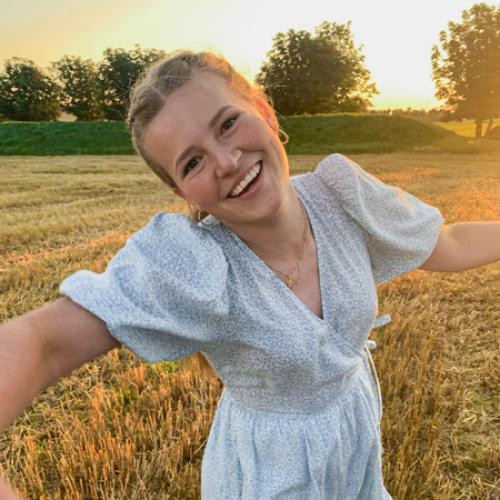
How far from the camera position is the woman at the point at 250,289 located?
95 centimetres

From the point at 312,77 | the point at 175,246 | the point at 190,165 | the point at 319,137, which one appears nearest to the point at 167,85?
the point at 190,165

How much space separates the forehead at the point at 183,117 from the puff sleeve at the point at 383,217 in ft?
1.29

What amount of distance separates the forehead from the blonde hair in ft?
0.06

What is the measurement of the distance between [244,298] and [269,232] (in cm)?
22

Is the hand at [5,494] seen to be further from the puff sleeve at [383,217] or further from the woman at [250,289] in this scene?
the puff sleeve at [383,217]

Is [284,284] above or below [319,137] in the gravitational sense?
above

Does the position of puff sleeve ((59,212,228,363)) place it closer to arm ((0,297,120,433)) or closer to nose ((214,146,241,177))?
arm ((0,297,120,433))

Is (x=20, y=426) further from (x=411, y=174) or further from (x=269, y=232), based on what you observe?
(x=411, y=174)

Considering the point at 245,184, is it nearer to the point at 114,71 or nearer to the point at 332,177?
the point at 332,177

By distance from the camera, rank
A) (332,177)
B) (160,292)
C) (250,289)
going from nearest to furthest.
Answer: (160,292)
(250,289)
(332,177)

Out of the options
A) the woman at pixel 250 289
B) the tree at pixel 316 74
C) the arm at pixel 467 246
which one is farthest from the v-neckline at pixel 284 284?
the tree at pixel 316 74

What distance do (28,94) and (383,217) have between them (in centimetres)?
5606

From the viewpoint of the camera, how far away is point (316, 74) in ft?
128

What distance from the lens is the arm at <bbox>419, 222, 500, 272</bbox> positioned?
157 centimetres
